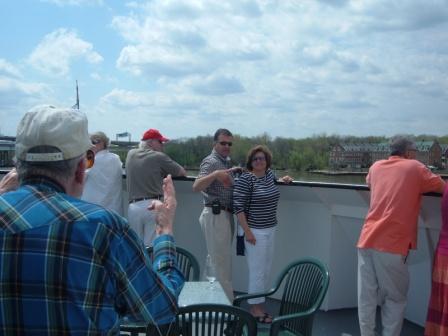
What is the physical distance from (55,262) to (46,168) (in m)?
0.24

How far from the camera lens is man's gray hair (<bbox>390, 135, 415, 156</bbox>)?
12.2 feet

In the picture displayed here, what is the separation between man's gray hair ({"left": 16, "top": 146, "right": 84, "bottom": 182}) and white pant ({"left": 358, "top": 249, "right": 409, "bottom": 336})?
3019 millimetres

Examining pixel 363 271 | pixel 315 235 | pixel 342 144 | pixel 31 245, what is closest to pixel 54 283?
pixel 31 245

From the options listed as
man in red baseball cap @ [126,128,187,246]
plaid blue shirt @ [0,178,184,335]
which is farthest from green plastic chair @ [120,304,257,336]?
man in red baseball cap @ [126,128,187,246]

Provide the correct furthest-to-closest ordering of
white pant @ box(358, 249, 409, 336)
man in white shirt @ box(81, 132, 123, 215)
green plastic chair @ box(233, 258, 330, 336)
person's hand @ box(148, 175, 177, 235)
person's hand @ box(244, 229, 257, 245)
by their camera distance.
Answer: man in white shirt @ box(81, 132, 123, 215) → person's hand @ box(244, 229, 257, 245) → white pant @ box(358, 249, 409, 336) → green plastic chair @ box(233, 258, 330, 336) → person's hand @ box(148, 175, 177, 235)

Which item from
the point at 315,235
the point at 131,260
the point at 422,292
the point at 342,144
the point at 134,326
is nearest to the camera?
the point at 131,260

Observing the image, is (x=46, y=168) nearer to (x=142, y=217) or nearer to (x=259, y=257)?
(x=259, y=257)

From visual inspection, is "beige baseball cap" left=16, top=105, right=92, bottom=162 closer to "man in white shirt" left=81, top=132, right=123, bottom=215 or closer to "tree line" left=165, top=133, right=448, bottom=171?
"tree line" left=165, top=133, right=448, bottom=171

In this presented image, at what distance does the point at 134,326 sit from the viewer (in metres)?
2.56

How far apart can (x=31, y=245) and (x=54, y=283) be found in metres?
Answer: 0.10

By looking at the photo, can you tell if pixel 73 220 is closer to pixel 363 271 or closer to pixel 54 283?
pixel 54 283

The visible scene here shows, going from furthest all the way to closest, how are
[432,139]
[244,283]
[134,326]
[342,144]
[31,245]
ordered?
[244,283] < [342,144] < [432,139] < [134,326] < [31,245]

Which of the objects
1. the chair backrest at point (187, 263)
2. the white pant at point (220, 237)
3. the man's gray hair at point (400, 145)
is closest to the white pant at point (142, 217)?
the white pant at point (220, 237)

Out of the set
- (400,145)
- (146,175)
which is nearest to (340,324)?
(400,145)
